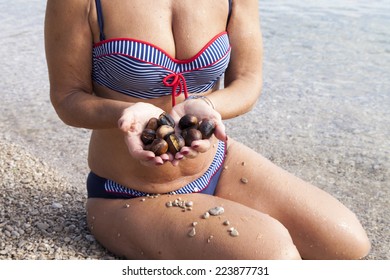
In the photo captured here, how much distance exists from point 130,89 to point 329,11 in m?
8.20

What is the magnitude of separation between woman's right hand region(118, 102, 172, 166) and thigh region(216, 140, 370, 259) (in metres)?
0.77

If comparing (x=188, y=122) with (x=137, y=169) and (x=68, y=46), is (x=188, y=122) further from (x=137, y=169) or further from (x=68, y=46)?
(x=68, y=46)

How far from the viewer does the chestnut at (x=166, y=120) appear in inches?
96.7

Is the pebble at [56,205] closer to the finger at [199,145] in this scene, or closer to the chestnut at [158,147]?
the chestnut at [158,147]

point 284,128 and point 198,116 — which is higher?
point 198,116

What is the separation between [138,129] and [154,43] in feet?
1.70

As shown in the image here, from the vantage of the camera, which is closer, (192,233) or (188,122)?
(188,122)

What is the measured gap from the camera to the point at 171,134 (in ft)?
7.88

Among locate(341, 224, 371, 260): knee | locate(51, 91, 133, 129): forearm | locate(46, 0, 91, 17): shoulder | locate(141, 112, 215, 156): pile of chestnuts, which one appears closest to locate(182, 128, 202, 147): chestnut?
locate(141, 112, 215, 156): pile of chestnuts

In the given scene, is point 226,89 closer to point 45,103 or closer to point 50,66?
point 50,66

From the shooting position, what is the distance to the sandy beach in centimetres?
331

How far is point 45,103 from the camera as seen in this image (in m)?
6.47

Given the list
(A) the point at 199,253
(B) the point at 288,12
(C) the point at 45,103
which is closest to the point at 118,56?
(A) the point at 199,253

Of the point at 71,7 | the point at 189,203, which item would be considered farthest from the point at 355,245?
the point at 71,7
